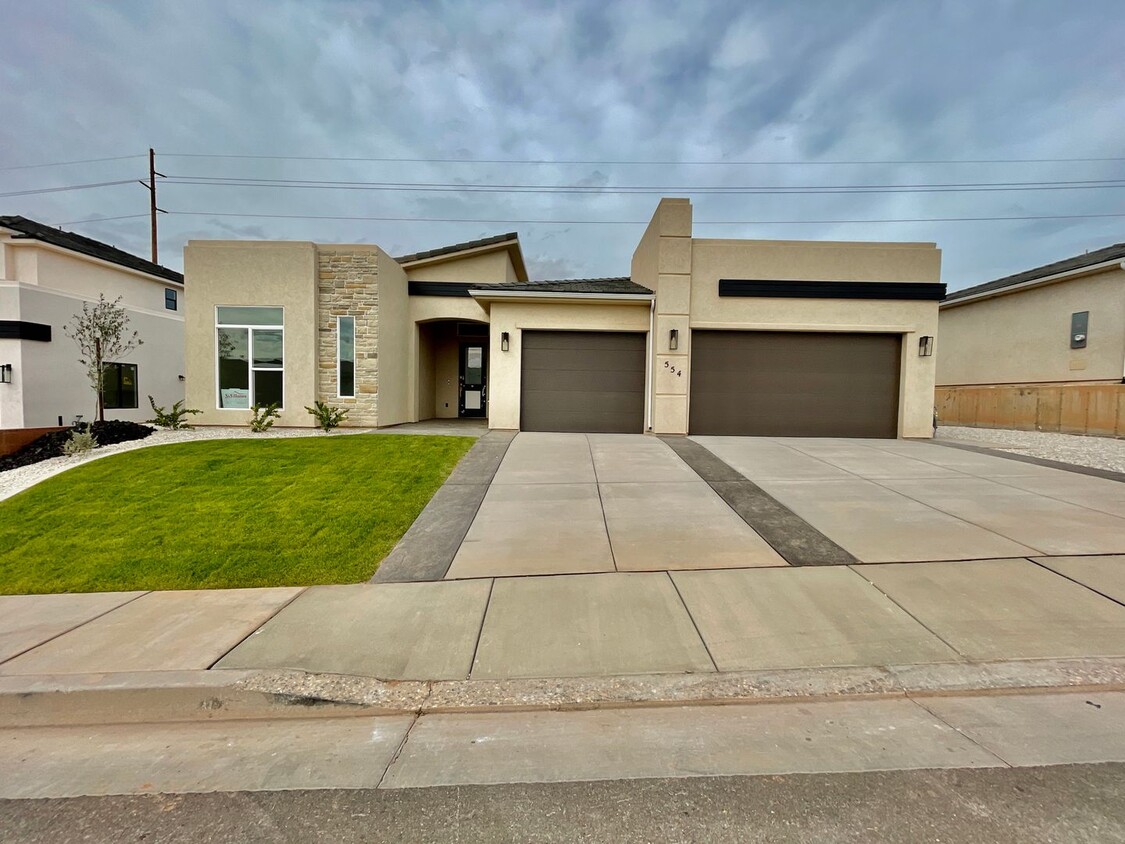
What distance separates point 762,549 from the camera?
17.3 feet

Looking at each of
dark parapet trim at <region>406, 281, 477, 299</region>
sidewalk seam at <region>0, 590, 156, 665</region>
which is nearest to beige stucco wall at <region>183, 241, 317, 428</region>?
dark parapet trim at <region>406, 281, 477, 299</region>

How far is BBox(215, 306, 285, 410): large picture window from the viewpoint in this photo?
42.8 feet

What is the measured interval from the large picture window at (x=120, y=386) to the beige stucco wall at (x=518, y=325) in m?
13.6

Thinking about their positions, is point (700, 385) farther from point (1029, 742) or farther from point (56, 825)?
point (56, 825)

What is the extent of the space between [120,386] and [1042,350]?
1246 inches

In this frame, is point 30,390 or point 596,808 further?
point 30,390

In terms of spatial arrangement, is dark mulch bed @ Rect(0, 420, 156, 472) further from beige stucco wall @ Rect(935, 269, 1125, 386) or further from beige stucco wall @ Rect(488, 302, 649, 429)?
beige stucco wall @ Rect(935, 269, 1125, 386)

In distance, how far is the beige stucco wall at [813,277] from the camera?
1209 cm

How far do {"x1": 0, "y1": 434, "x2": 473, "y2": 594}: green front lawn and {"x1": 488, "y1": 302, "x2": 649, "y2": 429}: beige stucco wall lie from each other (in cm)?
328

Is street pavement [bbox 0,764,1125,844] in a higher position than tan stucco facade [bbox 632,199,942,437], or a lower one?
lower

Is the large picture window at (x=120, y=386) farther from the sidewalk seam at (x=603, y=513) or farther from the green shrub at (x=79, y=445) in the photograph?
the sidewalk seam at (x=603, y=513)

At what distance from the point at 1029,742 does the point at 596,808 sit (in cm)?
234

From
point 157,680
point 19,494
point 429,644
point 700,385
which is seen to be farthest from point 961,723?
point 19,494

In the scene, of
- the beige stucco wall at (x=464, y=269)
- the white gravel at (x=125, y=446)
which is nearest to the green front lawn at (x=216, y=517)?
the white gravel at (x=125, y=446)
